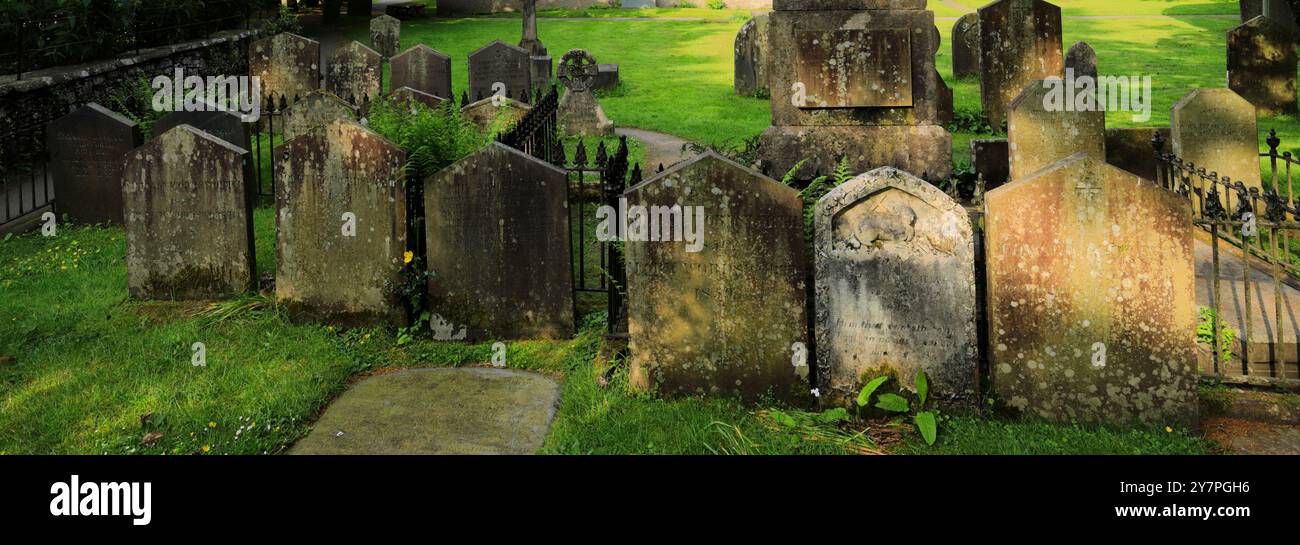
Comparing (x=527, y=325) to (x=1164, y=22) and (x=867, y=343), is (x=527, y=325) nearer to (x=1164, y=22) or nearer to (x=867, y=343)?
(x=867, y=343)

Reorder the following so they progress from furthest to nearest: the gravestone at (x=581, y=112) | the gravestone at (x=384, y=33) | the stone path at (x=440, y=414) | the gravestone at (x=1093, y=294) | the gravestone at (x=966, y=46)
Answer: the gravestone at (x=384, y=33)
the gravestone at (x=966, y=46)
the gravestone at (x=581, y=112)
the stone path at (x=440, y=414)
the gravestone at (x=1093, y=294)

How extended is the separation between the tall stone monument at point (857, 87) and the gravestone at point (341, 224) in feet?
13.2

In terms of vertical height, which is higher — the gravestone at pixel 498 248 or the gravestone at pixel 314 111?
the gravestone at pixel 314 111

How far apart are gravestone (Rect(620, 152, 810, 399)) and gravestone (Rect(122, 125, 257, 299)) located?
10.3ft

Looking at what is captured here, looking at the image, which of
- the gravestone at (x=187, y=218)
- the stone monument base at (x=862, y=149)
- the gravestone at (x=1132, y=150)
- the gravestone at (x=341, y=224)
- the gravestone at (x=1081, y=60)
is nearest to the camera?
the gravestone at (x=341, y=224)

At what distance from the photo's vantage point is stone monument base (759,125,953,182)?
9586mm

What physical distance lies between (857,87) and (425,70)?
22.5 ft

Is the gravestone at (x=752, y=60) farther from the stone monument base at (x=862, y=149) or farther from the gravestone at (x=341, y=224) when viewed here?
the gravestone at (x=341, y=224)

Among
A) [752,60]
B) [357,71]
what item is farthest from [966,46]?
[357,71]

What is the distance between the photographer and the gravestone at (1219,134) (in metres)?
9.61

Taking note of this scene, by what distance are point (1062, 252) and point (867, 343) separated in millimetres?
1089

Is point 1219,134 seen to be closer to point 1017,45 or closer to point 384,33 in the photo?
point 1017,45

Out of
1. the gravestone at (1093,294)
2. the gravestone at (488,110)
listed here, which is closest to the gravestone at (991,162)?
the gravestone at (488,110)

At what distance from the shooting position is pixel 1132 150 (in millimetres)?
10508
